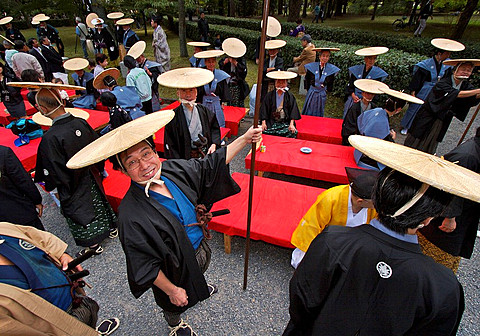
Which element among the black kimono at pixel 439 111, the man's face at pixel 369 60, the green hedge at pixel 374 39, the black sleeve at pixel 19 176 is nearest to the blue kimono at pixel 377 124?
the black kimono at pixel 439 111

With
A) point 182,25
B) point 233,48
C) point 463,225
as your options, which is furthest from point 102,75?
point 182,25

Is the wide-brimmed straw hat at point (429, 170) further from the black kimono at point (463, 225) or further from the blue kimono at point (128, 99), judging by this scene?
the blue kimono at point (128, 99)

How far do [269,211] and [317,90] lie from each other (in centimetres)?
424

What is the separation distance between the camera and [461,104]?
5.23m

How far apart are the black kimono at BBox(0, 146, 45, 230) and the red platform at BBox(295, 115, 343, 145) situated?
16.3 feet

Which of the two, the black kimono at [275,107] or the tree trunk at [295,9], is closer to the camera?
the black kimono at [275,107]

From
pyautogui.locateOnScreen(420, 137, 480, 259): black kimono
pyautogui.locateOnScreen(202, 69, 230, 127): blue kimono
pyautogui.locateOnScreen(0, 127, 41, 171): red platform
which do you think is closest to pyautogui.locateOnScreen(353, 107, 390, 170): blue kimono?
pyautogui.locateOnScreen(420, 137, 480, 259): black kimono

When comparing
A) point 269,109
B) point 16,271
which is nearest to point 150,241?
point 16,271

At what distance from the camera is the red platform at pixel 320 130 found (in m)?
5.70

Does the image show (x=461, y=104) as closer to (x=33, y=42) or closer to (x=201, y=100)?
(x=201, y=100)

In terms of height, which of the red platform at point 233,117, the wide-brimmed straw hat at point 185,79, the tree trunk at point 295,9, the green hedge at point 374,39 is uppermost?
the tree trunk at point 295,9

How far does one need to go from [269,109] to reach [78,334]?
490 centimetres

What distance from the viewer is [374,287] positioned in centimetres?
139

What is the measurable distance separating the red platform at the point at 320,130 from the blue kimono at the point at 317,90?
44 cm
